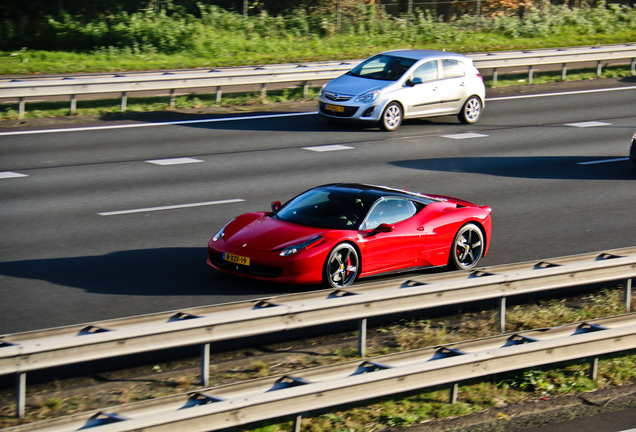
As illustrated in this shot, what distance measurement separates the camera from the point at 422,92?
20547 millimetres

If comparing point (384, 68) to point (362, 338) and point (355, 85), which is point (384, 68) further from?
point (362, 338)

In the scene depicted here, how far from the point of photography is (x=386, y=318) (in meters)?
9.24

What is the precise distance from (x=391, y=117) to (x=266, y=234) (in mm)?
10657

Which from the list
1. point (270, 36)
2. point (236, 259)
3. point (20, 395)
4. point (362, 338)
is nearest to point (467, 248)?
point (236, 259)

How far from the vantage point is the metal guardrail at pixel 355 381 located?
5.76m

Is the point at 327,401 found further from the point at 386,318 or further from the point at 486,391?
the point at 386,318

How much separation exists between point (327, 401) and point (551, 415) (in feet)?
6.58

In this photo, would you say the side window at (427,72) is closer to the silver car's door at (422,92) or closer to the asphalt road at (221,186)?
the silver car's door at (422,92)

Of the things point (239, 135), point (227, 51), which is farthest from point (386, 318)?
point (227, 51)

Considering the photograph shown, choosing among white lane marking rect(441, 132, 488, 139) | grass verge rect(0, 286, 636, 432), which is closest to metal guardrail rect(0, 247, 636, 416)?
grass verge rect(0, 286, 636, 432)

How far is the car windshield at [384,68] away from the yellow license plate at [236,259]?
37.0ft

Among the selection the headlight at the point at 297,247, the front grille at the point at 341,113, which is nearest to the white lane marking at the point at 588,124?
the front grille at the point at 341,113

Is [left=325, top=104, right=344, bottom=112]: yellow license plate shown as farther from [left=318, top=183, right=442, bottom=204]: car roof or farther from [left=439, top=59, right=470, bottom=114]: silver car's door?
[left=318, top=183, right=442, bottom=204]: car roof

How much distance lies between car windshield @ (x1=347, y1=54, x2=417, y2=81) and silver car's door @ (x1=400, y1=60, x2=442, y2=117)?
289mm
